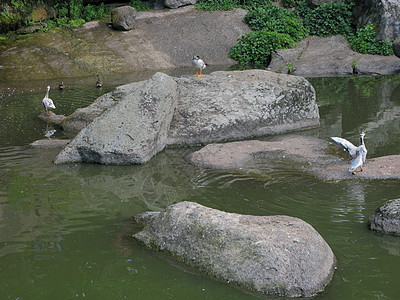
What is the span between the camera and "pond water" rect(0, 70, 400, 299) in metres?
4.60

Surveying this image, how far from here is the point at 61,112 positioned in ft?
42.7

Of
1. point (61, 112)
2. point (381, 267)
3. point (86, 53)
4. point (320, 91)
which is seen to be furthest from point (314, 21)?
point (381, 267)

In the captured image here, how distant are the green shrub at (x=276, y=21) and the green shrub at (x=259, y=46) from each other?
921 mm

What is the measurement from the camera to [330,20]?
874 inches

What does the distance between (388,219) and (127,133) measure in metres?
4.85

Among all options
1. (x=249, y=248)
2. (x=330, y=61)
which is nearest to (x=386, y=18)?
(x=330, y=61)

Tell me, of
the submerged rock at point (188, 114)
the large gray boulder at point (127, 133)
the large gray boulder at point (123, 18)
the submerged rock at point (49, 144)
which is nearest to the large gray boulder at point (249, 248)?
the large gray boulder at point (127, 133)

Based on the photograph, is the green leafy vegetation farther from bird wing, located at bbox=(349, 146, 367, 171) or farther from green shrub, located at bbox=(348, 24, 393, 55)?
bird wing, located at bbox=(349, 146, 367, 171)

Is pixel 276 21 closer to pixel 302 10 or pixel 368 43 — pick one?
pixel 302 10

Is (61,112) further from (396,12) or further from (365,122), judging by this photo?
(396,12)

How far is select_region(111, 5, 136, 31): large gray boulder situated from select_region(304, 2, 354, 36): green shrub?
27.8ft

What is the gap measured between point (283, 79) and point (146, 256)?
697cm

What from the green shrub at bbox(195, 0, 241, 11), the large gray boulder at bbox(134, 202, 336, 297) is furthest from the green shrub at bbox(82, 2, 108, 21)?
the large gray boulder at bbox(134, 202, 336, 297)

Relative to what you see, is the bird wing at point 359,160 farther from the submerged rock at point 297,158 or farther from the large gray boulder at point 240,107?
the large gray boulder at point 240,107
